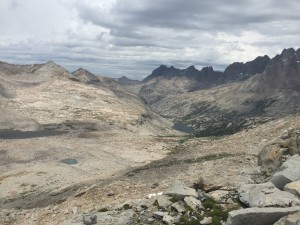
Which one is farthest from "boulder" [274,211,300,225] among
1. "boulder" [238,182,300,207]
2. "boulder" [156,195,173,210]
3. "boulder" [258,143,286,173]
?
"boulder" [258,143,286,173]

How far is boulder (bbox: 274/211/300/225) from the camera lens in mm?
18737

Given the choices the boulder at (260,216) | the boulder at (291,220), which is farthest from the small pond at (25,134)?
the boulder at (291,220)

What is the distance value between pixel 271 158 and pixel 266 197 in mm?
14757

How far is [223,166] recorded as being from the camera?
49.1 meters

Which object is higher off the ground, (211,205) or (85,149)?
(211,205)

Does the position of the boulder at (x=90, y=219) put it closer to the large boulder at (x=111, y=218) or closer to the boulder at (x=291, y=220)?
the large boulder at (x=111, y=218)

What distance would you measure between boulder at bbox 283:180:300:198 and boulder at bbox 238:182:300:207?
444 mm

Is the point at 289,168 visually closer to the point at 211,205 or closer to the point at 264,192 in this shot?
the point at 264,192

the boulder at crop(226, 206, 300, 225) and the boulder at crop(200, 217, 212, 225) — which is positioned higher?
the boulder at crop(226, 206, 300, 225)

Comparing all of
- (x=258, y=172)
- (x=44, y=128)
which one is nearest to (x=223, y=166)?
(x=258, y=172)

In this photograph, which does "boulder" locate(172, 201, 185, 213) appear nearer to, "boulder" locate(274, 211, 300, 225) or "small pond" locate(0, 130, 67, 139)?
"boulder" locate(274, 211, 300, 225)

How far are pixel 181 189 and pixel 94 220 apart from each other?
21.6 feet

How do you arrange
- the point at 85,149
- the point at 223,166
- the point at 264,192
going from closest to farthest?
the point at 264,192
the point at 223,166
the point at 85,149

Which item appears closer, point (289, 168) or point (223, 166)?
point (289, 168)
